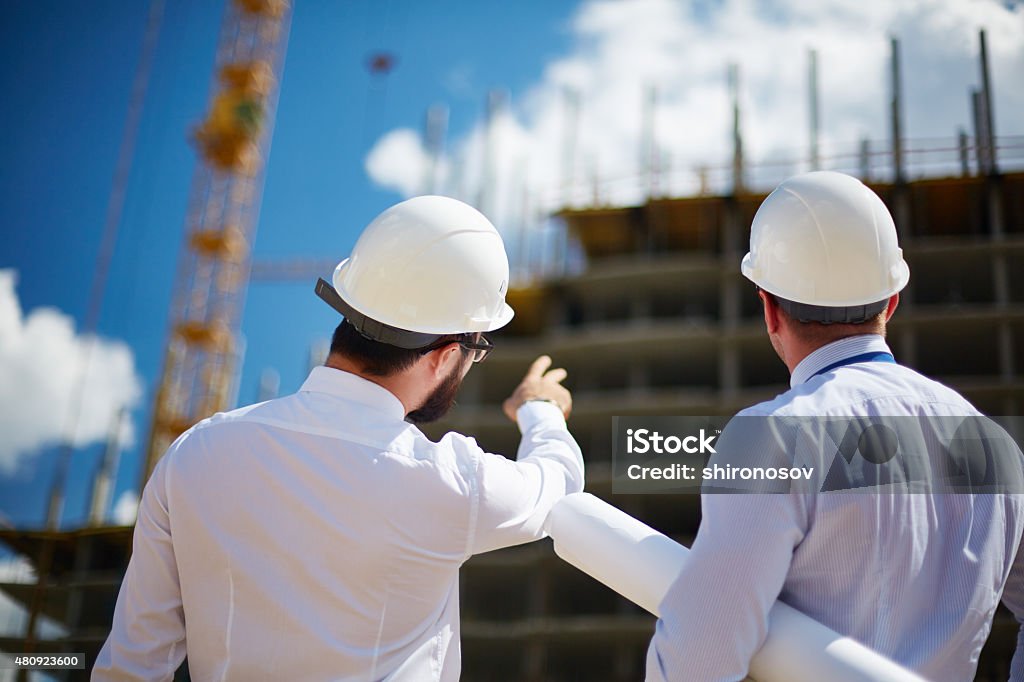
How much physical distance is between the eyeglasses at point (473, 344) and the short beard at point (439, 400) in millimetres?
52

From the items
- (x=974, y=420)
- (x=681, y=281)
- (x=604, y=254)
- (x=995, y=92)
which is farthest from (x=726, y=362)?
(x=974, y=420)

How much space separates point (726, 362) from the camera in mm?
24016

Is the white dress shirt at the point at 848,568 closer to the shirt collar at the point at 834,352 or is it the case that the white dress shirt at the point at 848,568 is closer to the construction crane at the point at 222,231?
the shirt collar at the point at 834,352

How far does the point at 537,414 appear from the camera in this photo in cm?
239

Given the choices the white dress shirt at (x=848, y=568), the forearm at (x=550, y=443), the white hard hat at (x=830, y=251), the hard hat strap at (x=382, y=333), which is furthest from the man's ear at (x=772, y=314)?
the hard hat strap at (x=382, y=333)

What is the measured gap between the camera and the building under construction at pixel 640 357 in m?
22.3

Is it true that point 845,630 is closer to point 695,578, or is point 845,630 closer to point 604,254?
point 695,578

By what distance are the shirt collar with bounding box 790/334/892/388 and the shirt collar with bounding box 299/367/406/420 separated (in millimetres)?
881

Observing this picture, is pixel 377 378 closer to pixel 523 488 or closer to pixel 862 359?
pixel 523 488

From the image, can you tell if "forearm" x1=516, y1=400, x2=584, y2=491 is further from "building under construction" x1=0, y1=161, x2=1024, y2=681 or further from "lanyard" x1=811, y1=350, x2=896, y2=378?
"building under construction" x1=0, y1=161, x2=1024, y2=681

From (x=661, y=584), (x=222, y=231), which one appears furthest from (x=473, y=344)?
(x=222, y=231)

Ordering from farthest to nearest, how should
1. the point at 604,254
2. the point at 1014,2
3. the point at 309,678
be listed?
1. the point at 604,254
2. the point at 1014,2
3. the point at 309,678

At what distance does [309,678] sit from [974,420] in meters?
1.45

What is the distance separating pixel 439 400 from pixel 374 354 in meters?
0.21
